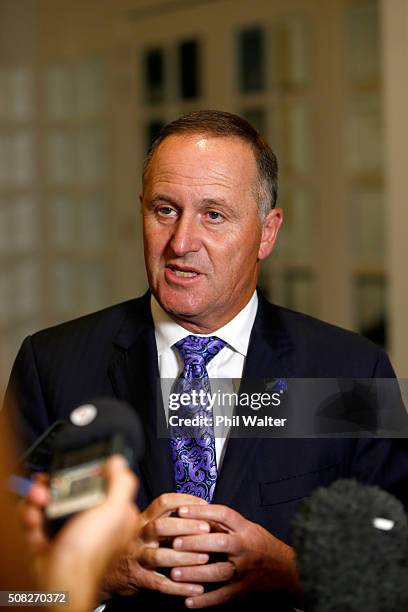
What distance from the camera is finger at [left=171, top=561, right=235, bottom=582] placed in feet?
2.93

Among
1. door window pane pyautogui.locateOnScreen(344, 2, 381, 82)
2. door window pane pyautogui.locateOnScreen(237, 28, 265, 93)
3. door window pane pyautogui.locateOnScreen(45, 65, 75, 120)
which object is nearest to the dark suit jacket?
door window pane pyautogui.locateOnScreen(344, 2, 381, 82)

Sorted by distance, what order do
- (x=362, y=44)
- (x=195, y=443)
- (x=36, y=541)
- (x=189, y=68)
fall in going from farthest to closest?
(x=189, y=68) → (x=362, y=44) → (x=195, y=443) → (x=36, y=541)

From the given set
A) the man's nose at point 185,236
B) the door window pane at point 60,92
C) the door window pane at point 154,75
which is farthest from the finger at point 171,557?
the door window pane at point 60,92

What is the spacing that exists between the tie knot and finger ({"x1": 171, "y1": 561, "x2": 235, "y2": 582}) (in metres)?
0.26

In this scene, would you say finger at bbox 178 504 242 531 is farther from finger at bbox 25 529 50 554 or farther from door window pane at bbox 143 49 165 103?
door window pane at bbox 143 49 165 103

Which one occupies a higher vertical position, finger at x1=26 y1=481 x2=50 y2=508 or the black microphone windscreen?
the black microphone windscreen

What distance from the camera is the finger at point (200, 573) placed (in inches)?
35.1

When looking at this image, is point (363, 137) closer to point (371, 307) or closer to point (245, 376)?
point (371, 307)

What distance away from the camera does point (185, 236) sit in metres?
1.04

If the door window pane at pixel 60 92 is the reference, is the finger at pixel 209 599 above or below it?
below

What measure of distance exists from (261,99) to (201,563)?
322 centimetres

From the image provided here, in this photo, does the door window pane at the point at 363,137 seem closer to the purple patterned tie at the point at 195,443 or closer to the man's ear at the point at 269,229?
the man's ear at the point at 269,229

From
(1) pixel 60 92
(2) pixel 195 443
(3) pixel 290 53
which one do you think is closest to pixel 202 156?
(2) pixel 195 443

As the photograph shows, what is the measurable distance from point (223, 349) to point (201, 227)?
0.17 m
